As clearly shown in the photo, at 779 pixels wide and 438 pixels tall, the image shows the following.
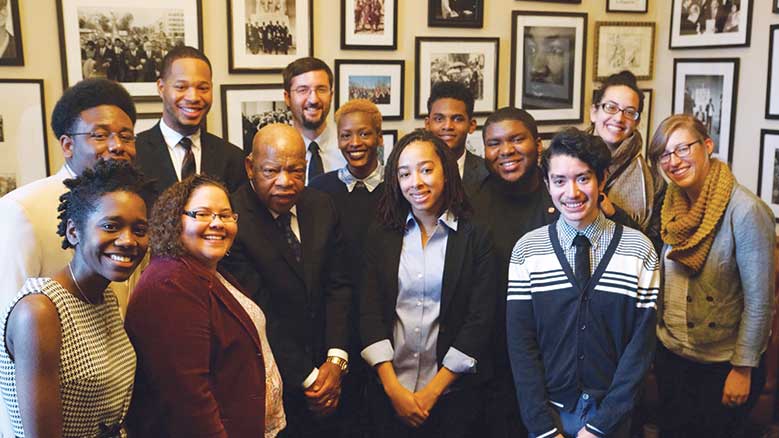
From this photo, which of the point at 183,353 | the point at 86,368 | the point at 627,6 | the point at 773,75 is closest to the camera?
the point at 86,368

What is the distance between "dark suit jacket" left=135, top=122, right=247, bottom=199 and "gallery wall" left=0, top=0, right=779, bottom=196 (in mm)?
711

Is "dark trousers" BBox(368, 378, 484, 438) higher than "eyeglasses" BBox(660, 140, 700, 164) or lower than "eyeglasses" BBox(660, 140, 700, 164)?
lower

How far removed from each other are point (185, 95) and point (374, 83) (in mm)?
1389

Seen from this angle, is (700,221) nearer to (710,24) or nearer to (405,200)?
(405,200)

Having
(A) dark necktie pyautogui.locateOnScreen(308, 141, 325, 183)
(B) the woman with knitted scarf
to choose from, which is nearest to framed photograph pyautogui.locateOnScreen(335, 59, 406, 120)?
(A) dark necktie pyautogui.locateOnScreen(308, 141, 325, 183)

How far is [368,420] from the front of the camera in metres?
2.62

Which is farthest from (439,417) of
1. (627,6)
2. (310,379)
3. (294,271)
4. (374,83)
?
(627,6)

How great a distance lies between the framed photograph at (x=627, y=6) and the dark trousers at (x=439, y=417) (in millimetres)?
3018

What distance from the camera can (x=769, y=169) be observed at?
379cm

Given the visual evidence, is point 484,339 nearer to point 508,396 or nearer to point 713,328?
point 508,396

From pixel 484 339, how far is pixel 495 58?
231 cm

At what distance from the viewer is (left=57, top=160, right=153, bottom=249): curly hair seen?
1.55 meters

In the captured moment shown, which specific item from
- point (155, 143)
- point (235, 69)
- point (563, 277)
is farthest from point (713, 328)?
point (235, 69)

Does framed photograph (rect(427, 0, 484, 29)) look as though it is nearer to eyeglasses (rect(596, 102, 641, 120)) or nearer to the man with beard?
the man with beard
